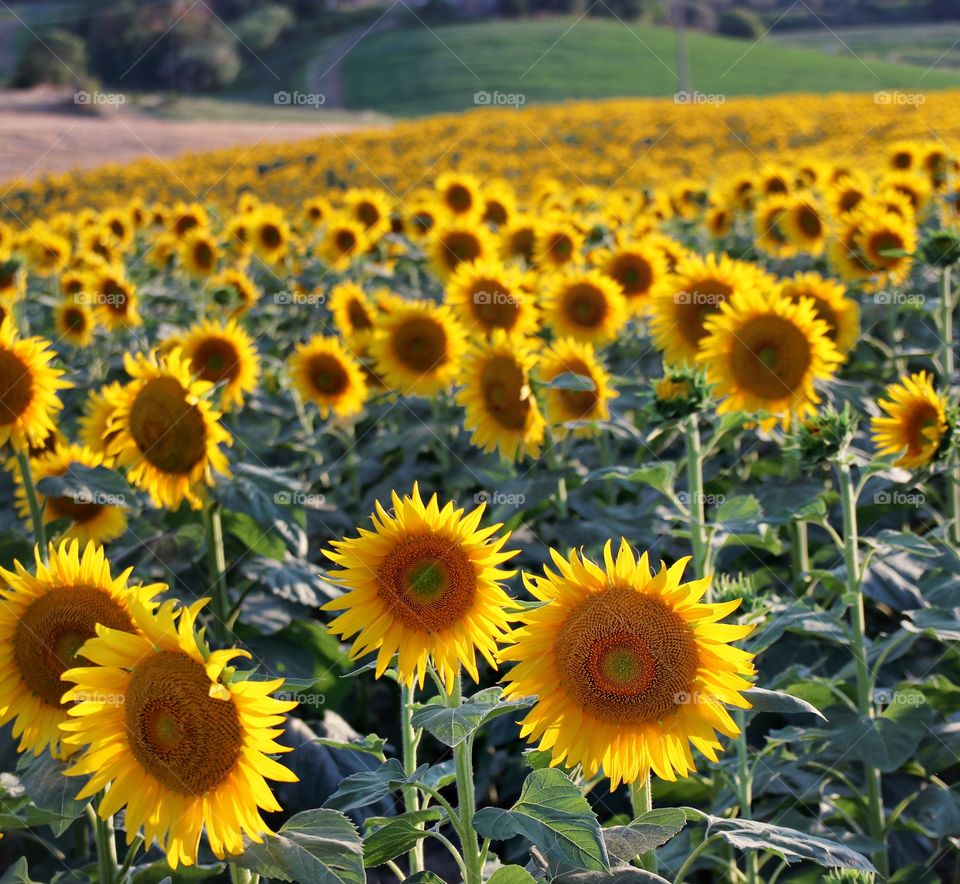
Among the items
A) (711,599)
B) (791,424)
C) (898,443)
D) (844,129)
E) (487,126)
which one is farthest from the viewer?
(487,126)

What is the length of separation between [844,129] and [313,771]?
17.9 m

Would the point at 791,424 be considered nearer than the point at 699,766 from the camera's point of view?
No

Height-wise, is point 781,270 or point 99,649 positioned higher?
point 781,270

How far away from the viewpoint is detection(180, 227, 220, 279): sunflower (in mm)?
7539

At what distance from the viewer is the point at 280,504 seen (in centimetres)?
364

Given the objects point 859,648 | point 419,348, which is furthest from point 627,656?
point 419,348

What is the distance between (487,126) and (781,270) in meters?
18.1

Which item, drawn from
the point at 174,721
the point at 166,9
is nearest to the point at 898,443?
the point at 174,721

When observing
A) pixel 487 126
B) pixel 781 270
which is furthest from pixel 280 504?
pixel 487 126

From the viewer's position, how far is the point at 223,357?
15.5 feet

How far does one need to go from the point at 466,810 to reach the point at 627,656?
417 millimetres

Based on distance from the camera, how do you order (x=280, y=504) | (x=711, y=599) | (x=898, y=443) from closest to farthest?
(x=711, y=599)
(x=898, y=443)
(x=280, y=504)

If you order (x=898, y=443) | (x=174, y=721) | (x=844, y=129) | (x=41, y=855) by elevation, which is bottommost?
(x=41, y=855)

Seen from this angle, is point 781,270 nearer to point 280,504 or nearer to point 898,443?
point 898,443
